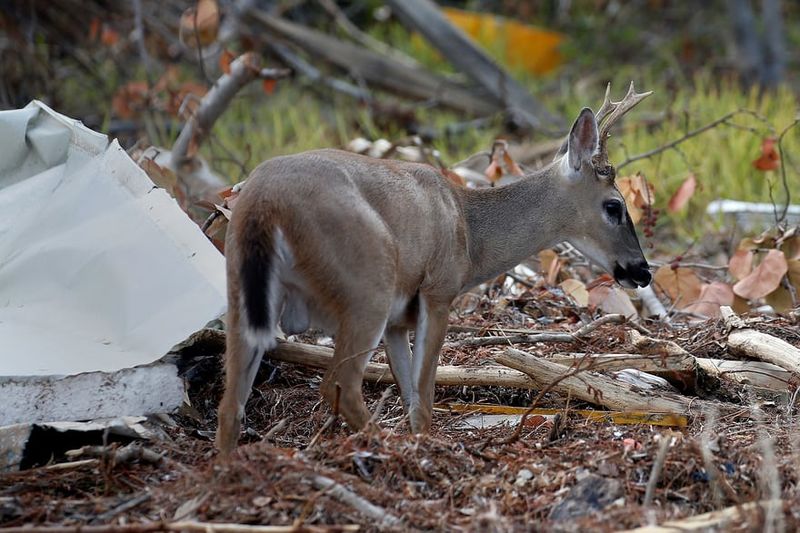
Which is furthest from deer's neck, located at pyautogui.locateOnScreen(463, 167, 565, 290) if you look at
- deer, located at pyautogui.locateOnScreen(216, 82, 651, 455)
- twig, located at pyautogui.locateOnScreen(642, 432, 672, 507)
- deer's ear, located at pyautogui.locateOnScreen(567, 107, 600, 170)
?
twig, located at pyautogui.locateOnScreen(642, 432, 672, 507)

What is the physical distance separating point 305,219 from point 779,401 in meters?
2.08

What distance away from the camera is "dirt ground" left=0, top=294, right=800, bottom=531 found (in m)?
3.24

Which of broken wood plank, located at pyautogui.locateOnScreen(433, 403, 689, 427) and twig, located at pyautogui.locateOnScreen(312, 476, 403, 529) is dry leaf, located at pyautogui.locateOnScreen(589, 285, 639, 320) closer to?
broken wood plank, located at pyautogui.locateOnScreen(433, 403, 689, 427)

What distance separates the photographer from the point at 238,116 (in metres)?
9.90

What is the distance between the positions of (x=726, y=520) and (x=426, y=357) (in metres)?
1.55

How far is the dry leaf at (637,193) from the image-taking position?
5.86 metres

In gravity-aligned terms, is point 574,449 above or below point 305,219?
below

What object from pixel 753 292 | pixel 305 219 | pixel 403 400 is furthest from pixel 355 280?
pixel 753 292

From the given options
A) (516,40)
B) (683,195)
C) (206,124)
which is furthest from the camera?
(516,40)

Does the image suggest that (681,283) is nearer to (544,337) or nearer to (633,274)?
(633,274)

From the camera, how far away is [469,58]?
31.7ft

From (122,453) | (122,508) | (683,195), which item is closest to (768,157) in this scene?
(683,195)

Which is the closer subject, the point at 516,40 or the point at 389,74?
the point at 389,74

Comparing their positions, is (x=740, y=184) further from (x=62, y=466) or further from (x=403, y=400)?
(x=62, y=466)
